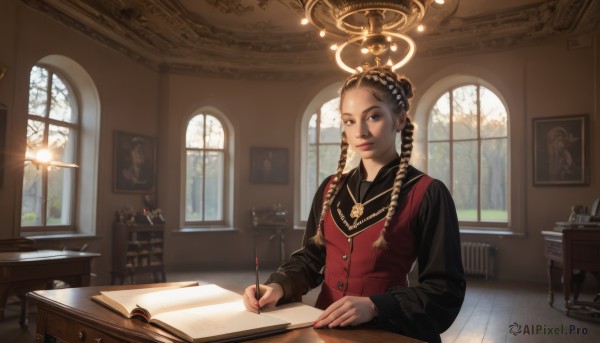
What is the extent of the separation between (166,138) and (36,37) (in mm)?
3373

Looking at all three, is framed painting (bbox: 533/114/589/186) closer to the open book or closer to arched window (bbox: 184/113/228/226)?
arched window (bbox: 184/113/228/226)

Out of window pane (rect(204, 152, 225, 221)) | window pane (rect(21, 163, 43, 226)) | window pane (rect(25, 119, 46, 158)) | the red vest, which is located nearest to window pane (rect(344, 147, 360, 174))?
the red vest

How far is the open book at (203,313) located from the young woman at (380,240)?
0.09 meters

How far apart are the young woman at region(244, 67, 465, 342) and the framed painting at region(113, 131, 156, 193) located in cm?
789

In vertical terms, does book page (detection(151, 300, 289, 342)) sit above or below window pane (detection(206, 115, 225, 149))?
below

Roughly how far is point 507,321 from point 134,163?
7.17 meters

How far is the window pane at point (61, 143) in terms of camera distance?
27.0ft

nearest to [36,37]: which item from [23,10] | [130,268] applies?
[23,10]

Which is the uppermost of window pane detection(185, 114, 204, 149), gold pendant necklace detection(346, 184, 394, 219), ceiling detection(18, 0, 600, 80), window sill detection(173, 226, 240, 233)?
ceiling detection(18, 0, 600, 80)

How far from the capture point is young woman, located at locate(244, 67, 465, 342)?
5.02ft

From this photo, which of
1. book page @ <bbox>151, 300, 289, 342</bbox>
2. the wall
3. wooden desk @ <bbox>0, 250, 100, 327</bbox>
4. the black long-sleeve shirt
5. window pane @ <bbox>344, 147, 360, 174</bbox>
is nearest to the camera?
book page @ <bbox>151, 300, 289, 342</bbox>

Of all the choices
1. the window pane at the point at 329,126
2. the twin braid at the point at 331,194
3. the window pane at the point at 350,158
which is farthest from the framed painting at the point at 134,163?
the twin braid at the point at 331,194

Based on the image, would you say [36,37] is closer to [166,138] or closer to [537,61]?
[166,138]

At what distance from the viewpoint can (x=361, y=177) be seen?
1962mm
